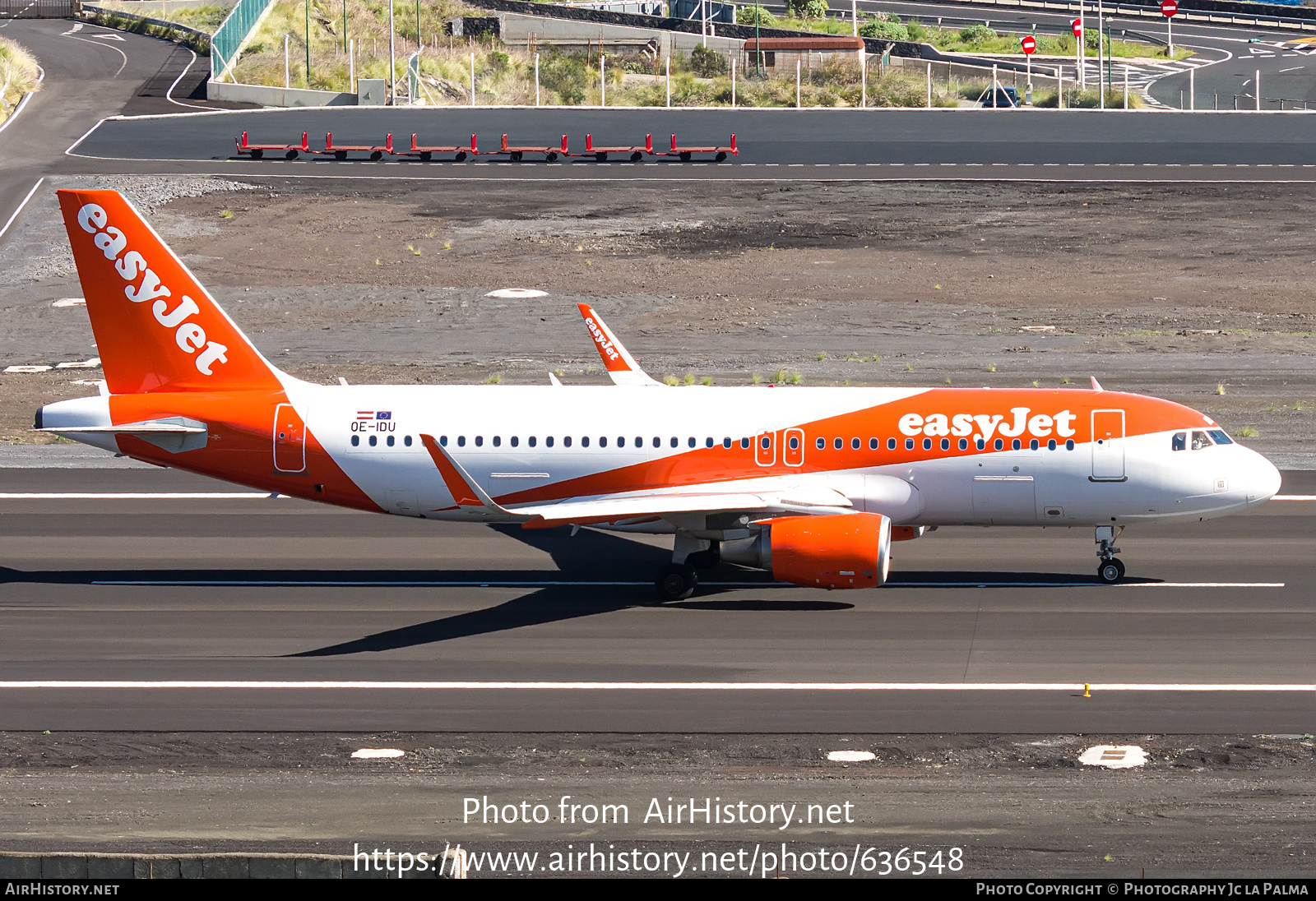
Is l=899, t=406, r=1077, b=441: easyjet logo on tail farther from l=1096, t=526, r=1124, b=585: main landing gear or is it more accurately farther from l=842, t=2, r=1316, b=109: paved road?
l=842, t=2, r=1316, b=109: paved road

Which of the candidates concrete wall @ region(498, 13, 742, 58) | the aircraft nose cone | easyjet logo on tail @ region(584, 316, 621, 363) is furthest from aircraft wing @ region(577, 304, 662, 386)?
concrete wall @ region(498, 13, 742, 58)

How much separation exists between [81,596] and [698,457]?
40.0 feet

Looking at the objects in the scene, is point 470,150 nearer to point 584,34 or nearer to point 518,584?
point 584,34

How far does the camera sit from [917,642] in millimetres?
26469

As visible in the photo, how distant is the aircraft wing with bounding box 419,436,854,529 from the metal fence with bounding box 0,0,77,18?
125474 mm

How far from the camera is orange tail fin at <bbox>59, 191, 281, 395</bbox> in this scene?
2981cm

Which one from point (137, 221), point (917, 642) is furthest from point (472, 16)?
point (917, 642)

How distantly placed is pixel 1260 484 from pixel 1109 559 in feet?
10.3

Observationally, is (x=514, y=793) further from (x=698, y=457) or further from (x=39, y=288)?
(x=39, y=288)

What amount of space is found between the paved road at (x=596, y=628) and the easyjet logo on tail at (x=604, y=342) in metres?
4.06

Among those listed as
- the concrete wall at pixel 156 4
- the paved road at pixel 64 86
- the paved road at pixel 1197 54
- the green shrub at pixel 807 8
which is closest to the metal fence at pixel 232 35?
the paved road at pixel 64 86

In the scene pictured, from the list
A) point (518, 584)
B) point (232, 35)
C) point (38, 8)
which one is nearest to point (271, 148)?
point (232, 35)

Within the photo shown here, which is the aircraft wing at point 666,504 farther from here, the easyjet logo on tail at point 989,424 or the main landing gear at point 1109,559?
the main landing gear at point 1109,559

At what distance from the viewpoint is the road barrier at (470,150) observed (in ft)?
265
